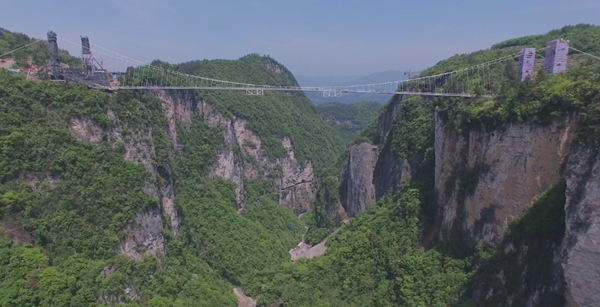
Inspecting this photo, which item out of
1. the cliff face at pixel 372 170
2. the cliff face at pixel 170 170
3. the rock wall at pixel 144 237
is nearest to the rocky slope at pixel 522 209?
the cliff face at pixel 372 170

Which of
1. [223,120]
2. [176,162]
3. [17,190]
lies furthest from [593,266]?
[223,120]

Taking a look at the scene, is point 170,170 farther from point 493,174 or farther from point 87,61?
point 493,174

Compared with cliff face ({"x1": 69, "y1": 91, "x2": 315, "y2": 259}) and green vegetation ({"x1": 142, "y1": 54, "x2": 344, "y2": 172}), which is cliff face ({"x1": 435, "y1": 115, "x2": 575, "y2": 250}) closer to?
cliff face ({"x1": 69, "y1": 91, "x2": 315, "y2": 259})

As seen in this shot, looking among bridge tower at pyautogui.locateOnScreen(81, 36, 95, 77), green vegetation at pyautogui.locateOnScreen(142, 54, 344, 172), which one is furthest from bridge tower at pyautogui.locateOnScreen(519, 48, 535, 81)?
green vegetation at pyautogui.locateOnScreen(142, 54, 344, 172)

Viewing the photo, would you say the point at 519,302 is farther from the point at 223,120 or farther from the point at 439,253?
the point at 223,120

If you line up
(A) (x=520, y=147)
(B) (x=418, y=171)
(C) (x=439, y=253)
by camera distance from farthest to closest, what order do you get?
(B) (x=418, y=171) → (C) (x=439, y=253) → (A) (x=520, y=147)

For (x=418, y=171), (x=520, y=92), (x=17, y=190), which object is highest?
(x=520, y=92)

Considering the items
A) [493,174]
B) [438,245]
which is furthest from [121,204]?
[493,174]
